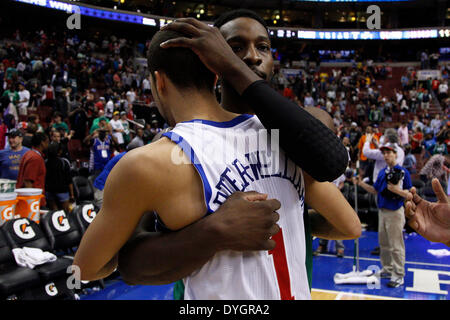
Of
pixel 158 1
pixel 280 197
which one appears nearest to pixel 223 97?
pixel 280 197

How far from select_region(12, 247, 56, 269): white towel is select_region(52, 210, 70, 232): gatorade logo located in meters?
0.65

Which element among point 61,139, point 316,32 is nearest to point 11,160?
point 61,139

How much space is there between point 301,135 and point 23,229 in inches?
166

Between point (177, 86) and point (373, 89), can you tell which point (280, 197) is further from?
point (373, 89)

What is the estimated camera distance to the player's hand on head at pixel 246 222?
1.13 m

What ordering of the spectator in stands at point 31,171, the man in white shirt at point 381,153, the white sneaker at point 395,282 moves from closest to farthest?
1. the white sneaker at point 395,282
2. the spectator in stands at point 31,171
3. the man in white shirt at point 381,153

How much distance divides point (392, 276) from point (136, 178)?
526 centimetres

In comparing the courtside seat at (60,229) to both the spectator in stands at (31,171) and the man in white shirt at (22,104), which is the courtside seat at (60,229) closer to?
the spectator in stands at (31,171)

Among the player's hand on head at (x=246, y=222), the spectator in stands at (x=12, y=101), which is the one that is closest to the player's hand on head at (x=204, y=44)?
the player's hand on head at (x=246, y=222)

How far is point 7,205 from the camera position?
4.90 m

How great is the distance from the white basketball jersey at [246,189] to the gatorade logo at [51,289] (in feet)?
12.1

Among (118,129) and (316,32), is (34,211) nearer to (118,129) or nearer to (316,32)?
(118,129)
